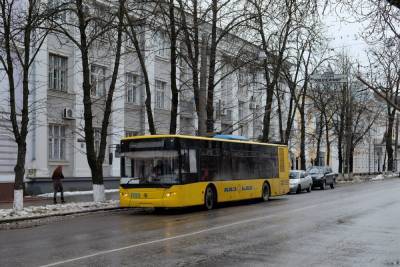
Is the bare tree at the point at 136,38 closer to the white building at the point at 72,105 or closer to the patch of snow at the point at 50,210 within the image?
the white building at the point at 72,105

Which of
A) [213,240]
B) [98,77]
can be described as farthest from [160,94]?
[213,240]

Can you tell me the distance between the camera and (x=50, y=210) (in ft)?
68.7

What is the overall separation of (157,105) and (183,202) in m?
21.9

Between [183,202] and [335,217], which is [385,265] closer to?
[335,217]

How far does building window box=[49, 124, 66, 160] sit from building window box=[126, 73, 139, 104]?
6578 millimetres

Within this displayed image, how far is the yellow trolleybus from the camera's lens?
66.7 ft

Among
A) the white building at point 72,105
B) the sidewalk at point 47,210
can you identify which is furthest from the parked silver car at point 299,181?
the sidewalk at point 47,210

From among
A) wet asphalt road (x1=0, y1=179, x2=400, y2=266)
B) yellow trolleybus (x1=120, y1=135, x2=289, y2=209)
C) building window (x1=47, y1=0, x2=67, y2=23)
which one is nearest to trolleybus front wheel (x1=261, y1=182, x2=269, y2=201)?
yellow trolleybus (x1=120, y1=135, x2=289, y2=209)

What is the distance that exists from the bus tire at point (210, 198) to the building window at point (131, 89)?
16.6 metres

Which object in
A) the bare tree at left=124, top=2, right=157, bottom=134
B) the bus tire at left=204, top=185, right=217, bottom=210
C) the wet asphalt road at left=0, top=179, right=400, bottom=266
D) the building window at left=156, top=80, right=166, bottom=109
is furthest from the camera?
the building window at left=156, top=80, right=166, bottom=109

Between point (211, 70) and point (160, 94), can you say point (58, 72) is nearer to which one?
point (211, 70)

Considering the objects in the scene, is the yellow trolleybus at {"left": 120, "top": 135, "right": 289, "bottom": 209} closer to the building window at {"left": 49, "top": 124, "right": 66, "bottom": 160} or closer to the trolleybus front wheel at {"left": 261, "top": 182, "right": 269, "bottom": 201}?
the trolleybus front wheel at {"left": 261, "top": 182, "right": 269, "bottom": 201}

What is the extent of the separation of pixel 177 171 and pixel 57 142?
14430mm

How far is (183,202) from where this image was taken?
2039 cm
